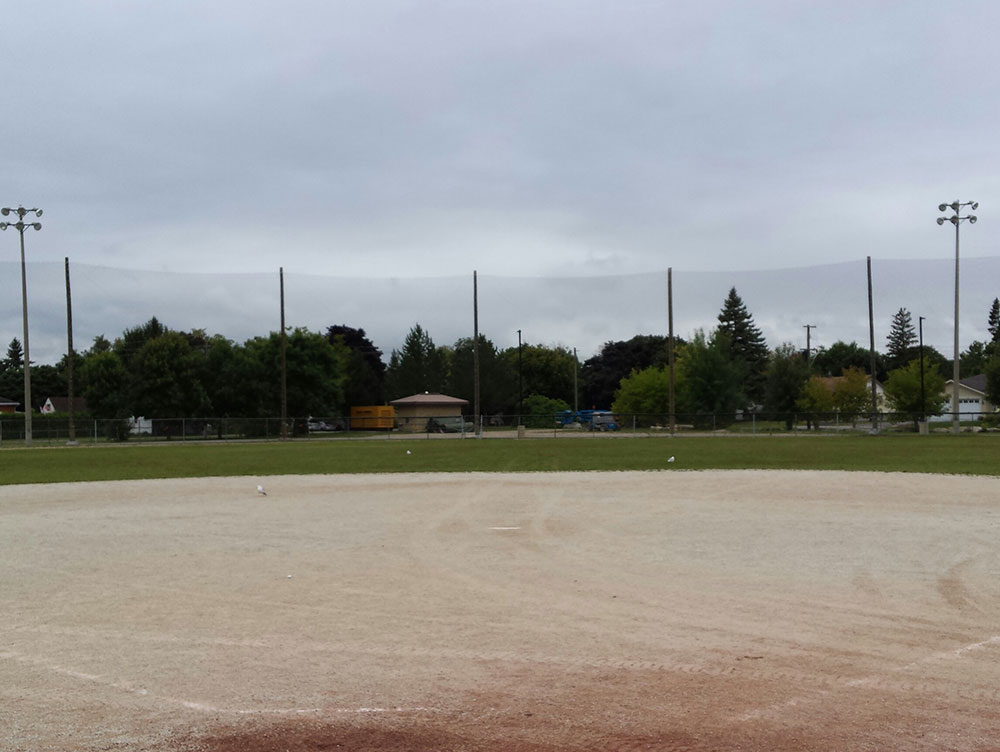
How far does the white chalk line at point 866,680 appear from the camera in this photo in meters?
5.99

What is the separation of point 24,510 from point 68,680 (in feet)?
44.9

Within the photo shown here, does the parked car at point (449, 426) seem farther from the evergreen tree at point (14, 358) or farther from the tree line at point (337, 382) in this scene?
the evergreen tree at point (14, 358)

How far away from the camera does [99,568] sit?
38.0 feet

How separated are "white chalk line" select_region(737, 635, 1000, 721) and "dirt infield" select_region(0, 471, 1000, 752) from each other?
0.09 feet

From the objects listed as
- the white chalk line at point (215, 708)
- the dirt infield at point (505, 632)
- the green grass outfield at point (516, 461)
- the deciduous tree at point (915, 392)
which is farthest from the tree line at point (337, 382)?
the white chalk line at point (215, 708)

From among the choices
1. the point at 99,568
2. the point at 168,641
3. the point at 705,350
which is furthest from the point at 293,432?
the point at 168,641

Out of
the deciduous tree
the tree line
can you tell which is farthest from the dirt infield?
the deciduous tree

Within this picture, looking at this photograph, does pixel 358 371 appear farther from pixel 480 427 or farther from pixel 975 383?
pixel 975 383

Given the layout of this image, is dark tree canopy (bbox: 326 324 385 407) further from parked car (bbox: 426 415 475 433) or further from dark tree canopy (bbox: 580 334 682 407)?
dark tree canopy (bbox: 580 334 682 407)

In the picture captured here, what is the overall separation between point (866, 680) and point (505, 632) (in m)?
3.06

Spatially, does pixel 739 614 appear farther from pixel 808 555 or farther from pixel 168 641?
pixel 168 641

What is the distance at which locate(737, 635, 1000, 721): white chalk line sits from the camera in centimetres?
599

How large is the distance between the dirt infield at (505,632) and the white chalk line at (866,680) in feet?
0.09

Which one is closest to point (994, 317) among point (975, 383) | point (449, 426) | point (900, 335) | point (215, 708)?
point (900, 335)
